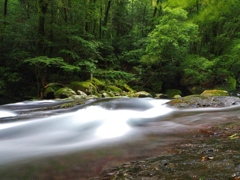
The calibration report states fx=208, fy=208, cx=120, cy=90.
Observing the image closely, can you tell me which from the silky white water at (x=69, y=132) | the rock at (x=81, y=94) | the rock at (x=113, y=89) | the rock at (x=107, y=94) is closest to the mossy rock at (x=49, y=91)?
the rock at (x=81, y=94)

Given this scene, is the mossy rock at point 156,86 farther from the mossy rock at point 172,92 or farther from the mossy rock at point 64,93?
the mossy rock at point 64,93

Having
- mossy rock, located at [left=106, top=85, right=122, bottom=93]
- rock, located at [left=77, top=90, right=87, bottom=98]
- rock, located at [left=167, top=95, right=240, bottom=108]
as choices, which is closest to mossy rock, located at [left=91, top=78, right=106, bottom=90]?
mossy rock, located at [left=106, top=85, right=122, bottom=93]

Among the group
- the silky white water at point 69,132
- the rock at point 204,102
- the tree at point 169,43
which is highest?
the tree at point 169,43

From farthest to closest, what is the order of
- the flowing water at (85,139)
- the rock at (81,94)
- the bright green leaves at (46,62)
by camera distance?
the rock at (81,94)
the bright green leaves at (46,62)
the flowing water at (85,139)

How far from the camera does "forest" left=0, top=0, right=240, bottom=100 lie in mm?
11375

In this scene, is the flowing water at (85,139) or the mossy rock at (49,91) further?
the mossy rock at (49,91)

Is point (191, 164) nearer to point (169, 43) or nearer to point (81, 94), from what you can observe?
point (81, 94)

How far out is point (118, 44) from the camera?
17344mm

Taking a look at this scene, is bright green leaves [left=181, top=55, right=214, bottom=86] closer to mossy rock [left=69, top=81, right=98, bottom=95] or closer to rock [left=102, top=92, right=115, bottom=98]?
rock [left=102, top=92, right=115, bottom=98]

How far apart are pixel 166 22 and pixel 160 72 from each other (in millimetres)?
3993

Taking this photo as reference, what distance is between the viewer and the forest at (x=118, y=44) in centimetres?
1138

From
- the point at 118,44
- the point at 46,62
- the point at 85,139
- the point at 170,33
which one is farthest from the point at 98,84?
the point at 85,139

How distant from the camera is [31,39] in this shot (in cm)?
1160

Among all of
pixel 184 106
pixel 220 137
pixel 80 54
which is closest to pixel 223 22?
pixel 80 54
